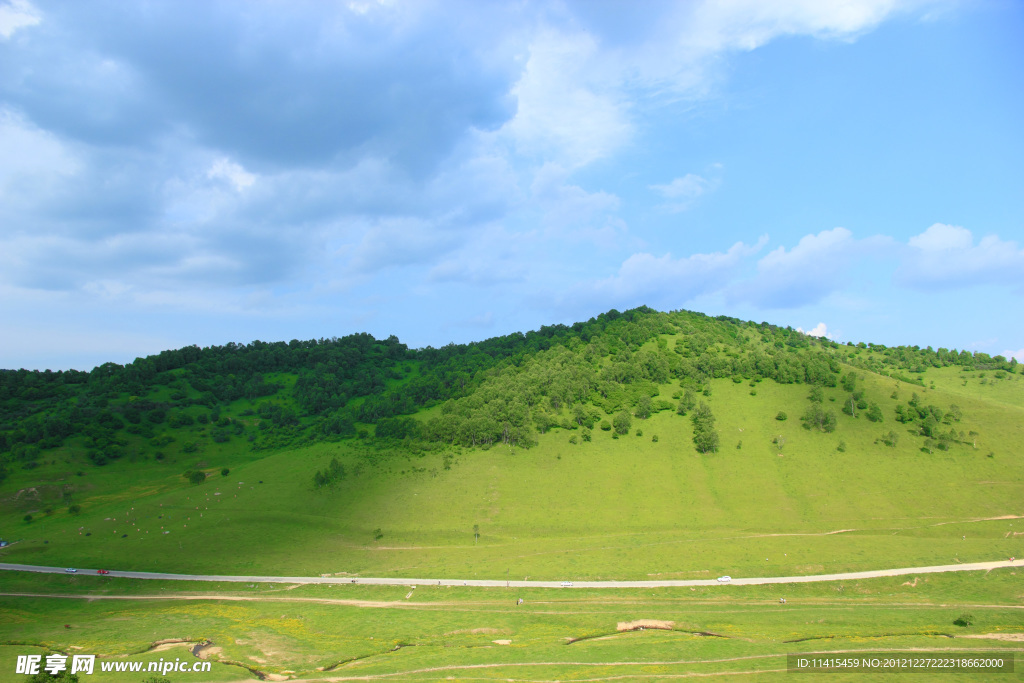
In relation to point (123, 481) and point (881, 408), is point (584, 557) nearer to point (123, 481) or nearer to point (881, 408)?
point (881, 408)

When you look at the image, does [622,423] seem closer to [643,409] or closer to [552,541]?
[643,409]

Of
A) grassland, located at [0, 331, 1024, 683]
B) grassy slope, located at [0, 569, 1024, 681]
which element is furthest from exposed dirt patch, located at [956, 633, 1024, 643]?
grassy slope, located at [0, 569, 1024, 681]

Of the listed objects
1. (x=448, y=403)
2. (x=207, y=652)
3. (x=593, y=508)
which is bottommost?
(x=207, y=652)

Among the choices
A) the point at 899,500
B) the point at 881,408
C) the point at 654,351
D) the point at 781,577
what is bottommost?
the point at 781,577

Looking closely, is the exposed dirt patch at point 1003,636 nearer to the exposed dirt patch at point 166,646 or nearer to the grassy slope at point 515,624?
the grassy slope at point 515,624

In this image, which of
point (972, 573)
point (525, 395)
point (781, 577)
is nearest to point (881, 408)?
point (972, 573)

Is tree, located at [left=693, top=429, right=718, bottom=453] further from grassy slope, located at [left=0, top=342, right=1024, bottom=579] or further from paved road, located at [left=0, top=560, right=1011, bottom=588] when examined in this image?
paved road, located at [left=0, top=560, right=1011, bottom=588]

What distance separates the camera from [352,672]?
4891 centimetres

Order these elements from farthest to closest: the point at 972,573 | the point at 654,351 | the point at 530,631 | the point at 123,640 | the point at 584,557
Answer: the point at 654,351
the point at 584,557
the point at 972,573
the point at 530,631
the point at 123,640

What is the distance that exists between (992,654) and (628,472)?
7579 centimetres

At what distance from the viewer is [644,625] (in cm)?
6184

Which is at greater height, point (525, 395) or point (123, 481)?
point (525, 395)

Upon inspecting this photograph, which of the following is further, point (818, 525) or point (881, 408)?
point (881, 408)

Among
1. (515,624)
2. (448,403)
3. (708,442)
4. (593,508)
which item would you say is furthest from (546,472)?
(515,624)
